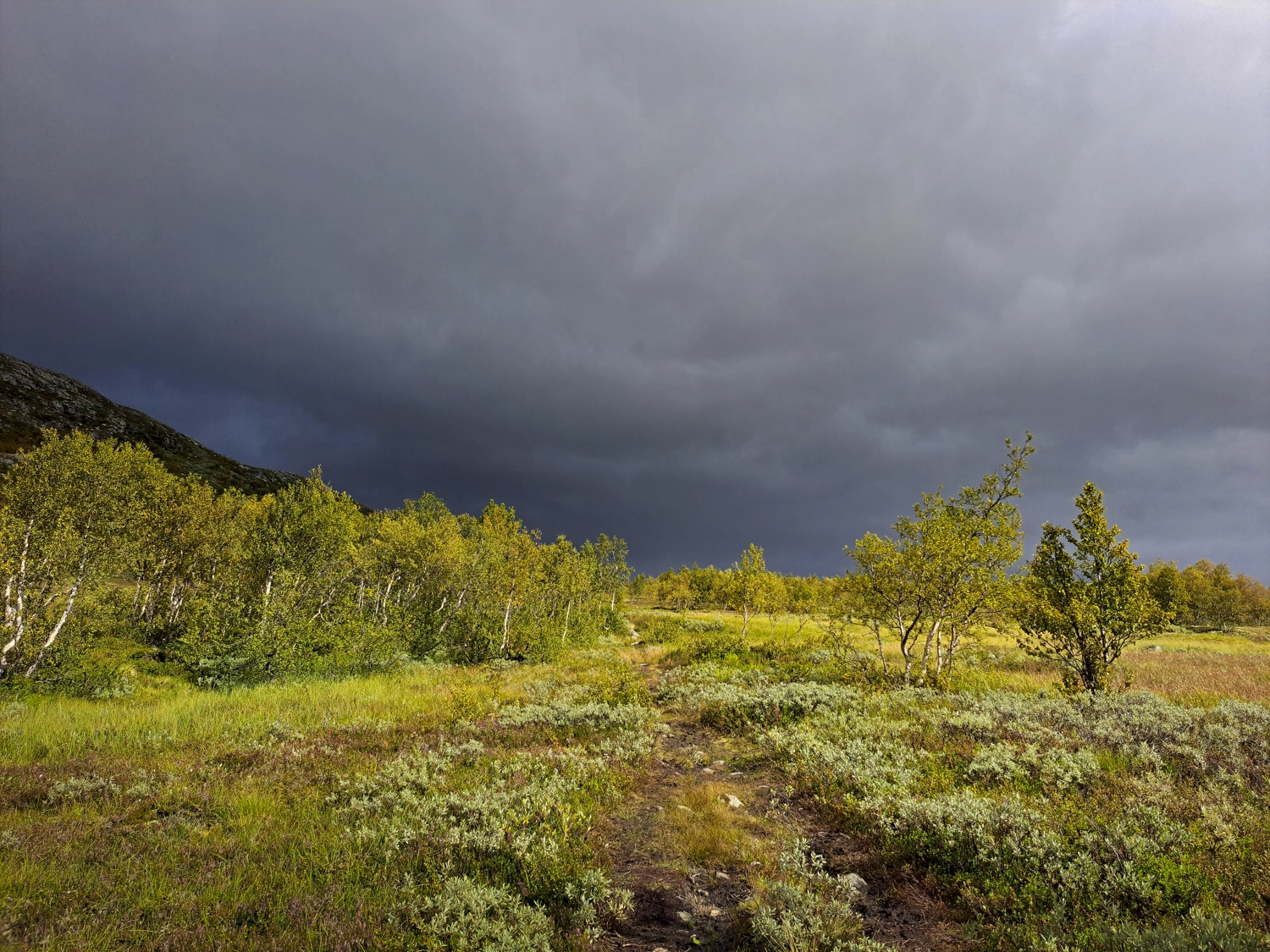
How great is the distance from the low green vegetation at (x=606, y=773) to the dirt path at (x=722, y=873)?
0.22 ft

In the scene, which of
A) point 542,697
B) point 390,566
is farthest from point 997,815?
point 390,566

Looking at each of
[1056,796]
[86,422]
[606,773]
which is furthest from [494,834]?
[86,422]

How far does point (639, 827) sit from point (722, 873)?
2.38 m

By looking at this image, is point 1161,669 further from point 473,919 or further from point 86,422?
point 86,422

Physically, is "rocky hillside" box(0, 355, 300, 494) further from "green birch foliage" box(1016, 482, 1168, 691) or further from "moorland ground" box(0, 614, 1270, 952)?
"green birch foliage" box(1016, 482, 1168, 691)

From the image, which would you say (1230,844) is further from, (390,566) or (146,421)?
(146,421)

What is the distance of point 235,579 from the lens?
117ft

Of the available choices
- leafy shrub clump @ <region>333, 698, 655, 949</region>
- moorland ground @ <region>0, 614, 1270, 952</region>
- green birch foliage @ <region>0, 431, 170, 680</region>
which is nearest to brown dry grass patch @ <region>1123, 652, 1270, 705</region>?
moorland ground @ <region>0, 614, 1270, 952</region>

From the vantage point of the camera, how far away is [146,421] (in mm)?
167625

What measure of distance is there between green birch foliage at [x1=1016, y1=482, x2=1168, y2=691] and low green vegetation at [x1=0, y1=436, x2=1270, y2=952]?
0.37 feet

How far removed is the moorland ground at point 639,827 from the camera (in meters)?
6.23

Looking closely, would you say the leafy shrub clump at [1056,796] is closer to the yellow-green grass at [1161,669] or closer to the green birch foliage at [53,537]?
the yellow-green grass at [1161,669]

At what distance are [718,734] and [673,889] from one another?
413 inches

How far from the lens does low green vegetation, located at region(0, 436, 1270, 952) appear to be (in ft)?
21.1
